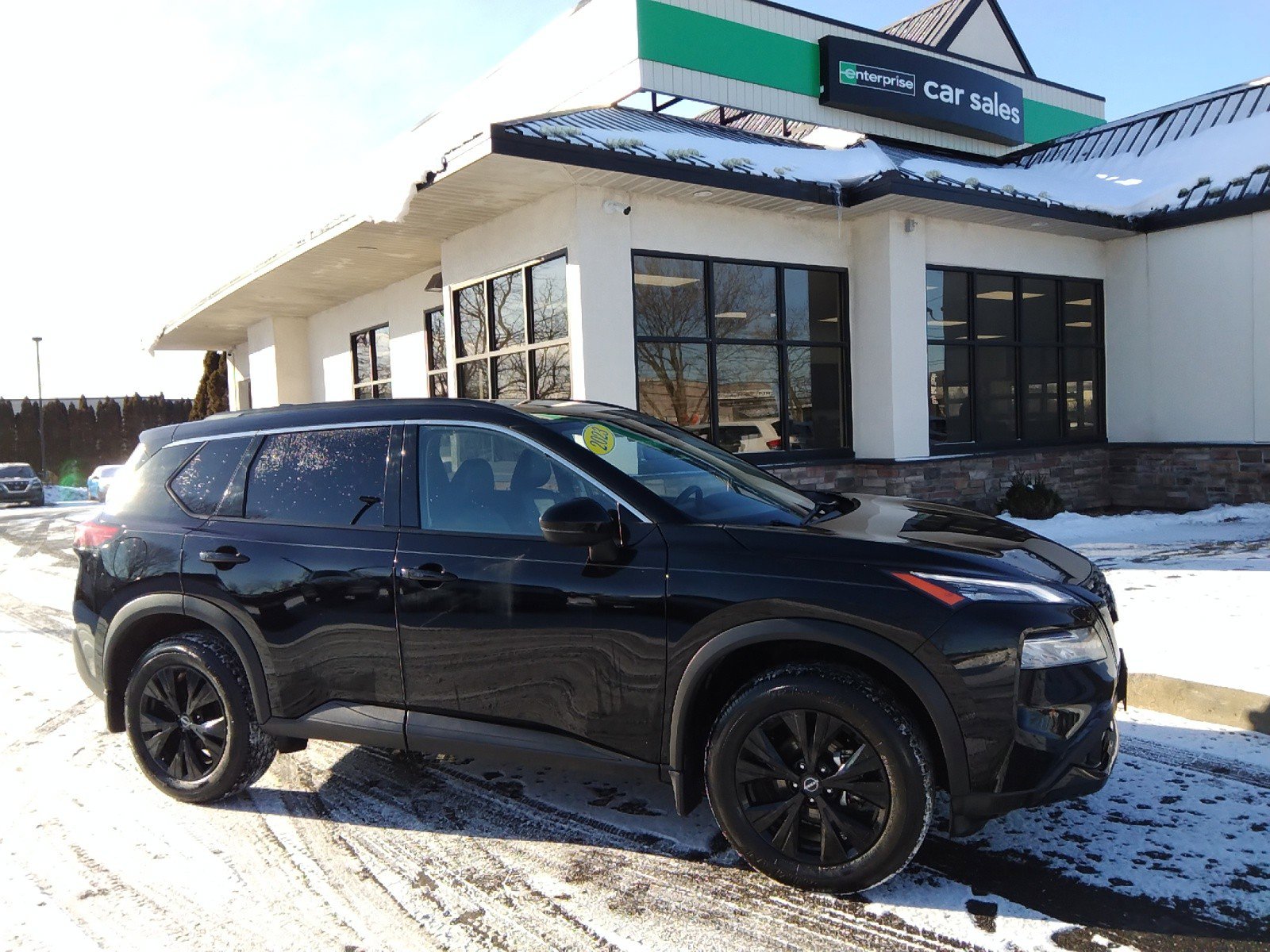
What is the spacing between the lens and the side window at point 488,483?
3510 millimetres

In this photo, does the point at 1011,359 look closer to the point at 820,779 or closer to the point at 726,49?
the point at 726,49

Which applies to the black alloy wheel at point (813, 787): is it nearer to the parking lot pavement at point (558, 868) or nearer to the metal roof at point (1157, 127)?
the parking lot pavement at point (558, 868)

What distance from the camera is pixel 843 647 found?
303 centimetres

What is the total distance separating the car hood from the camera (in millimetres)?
3049

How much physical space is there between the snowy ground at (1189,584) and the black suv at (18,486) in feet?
98.9

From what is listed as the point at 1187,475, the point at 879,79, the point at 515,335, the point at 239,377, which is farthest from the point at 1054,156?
the point at 239,377

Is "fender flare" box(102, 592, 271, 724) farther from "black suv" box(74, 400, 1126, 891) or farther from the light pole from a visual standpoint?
the light pole

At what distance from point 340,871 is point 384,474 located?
1.55m

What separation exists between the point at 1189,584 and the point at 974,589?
5370 millimetres

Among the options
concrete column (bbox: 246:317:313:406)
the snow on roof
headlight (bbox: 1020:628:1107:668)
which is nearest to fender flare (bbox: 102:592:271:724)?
headlight (bbox: 1020:628:1107:668)

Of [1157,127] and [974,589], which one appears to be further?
[1157,127]

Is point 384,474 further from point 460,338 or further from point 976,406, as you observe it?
point 976,406

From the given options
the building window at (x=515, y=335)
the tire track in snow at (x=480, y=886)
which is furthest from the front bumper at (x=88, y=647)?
the building window at (x=515, y=335)

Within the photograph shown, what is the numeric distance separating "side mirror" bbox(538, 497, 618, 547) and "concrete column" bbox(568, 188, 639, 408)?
20.5 ft
